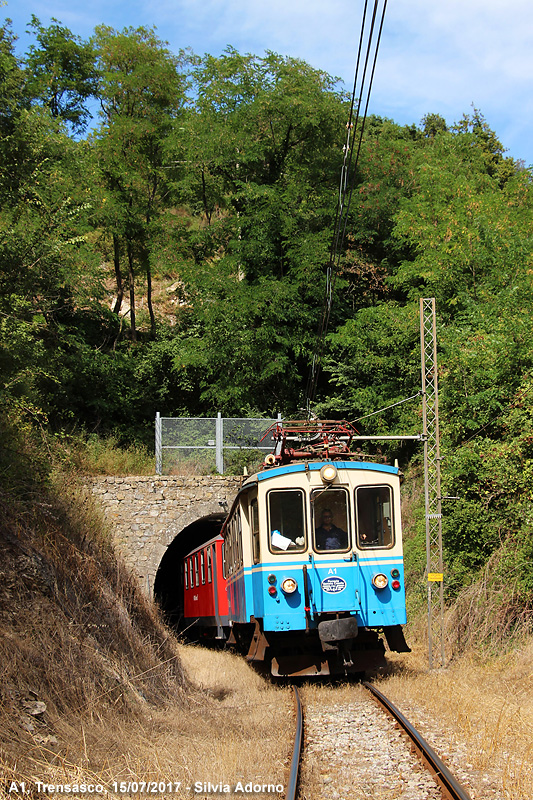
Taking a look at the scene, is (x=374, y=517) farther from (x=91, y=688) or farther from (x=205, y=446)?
(x=205, y=446)

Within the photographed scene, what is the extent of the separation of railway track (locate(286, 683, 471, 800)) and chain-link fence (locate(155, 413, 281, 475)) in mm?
13875

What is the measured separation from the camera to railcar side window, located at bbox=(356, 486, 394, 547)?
1057 cm

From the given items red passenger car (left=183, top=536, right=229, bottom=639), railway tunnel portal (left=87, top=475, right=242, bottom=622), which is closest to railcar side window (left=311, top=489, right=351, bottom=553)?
red passenger car (left=183, top=536, right=229, bottom=639)

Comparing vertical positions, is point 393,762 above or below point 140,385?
below

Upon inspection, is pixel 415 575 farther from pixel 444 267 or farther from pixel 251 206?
pixel 251 206

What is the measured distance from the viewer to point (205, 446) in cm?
2291

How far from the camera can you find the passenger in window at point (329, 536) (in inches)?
412

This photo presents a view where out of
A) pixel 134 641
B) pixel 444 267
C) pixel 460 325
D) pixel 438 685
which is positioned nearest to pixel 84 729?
pixel 134 641

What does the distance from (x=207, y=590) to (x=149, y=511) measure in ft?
11.7

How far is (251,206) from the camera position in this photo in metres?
26.7

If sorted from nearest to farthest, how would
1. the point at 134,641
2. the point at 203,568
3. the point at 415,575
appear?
the point at 134,641
the point at 415,575
the point at 203,568

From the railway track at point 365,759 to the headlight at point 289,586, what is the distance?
1.58m

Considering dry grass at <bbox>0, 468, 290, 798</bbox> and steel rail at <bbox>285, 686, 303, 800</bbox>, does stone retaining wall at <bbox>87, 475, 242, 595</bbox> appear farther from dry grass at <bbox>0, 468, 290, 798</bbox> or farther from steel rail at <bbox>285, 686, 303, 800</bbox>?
steel rail at <bbox>285, 686, 303, 800</bbox>

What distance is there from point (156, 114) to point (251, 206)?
823cm
